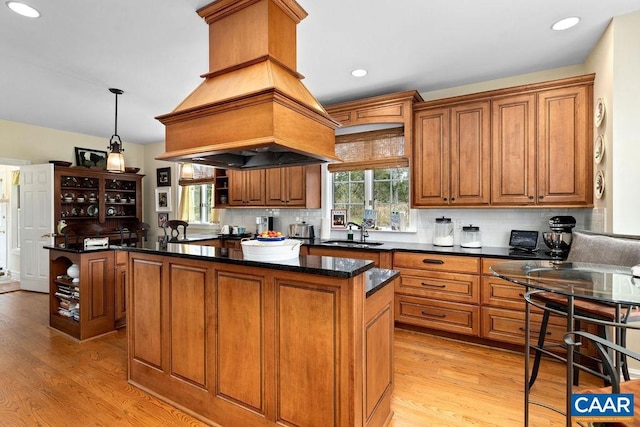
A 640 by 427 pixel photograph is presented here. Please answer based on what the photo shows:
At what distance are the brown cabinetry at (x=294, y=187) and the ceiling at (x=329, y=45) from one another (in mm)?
1047

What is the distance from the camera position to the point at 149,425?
204 cm

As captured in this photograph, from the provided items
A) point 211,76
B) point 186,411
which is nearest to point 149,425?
point 186,411

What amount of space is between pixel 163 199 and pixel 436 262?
5.65 meters

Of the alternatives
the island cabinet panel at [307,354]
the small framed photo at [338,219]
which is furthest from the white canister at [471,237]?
the island cabinet panel at [307,354]

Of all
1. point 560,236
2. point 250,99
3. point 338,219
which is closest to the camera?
point 250,99

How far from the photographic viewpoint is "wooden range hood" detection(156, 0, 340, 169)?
5.85 feet

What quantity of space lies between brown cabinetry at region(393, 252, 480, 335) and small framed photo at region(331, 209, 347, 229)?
111 cm

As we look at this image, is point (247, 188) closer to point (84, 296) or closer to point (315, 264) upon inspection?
point (84, 296)

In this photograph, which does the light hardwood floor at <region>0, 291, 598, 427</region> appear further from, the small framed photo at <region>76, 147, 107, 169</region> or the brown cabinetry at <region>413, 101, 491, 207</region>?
→ the small framed photo at <region>76, 147, 107, 169</region>

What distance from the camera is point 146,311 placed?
7.92ft

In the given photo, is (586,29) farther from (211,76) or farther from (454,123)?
(211,76)

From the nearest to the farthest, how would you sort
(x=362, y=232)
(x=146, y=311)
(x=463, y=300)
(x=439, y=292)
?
(x=146, y=311)
(x=463, y=300)
(x=439, y=292)
(x=362, y=232)

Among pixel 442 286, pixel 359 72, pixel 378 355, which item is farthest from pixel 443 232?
pixel 378 355

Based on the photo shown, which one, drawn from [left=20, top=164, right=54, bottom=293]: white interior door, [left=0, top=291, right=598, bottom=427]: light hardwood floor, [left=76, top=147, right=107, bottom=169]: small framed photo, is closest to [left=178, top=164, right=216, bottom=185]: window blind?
[left=76, top=147, right=107, bottom=169]: small framed photo
